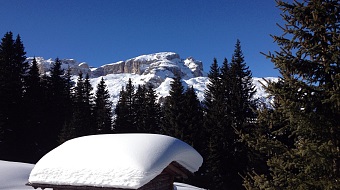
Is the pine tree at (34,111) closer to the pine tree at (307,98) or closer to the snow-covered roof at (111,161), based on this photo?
the snow-covered roof at (111,161)

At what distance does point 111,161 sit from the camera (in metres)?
8.40

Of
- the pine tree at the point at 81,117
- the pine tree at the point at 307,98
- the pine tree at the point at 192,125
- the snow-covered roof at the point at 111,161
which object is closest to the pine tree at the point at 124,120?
the pine tree at the point at 81,117

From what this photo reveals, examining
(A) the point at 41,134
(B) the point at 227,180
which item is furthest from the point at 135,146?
(A) the point at 41,134

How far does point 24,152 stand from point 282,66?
34398mm

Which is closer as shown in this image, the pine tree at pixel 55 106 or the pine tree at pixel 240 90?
the pine tree at pixel 240 90

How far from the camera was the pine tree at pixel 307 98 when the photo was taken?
5.52 metres

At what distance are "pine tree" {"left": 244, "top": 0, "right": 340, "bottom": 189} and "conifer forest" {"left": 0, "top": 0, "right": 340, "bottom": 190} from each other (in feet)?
0.07

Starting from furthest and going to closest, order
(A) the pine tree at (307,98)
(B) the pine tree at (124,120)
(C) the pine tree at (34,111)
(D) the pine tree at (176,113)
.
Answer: (B) the pine tree at (124,120), (C) the pine tree at (34,111), (D) the pine tree at (176,113), (A) the pine tree at (307,98)

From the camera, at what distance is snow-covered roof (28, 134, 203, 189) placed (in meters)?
7.95

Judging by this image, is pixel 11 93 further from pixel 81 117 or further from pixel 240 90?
pixel 240 90

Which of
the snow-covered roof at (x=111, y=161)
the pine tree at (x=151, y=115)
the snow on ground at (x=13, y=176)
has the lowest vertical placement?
the snow on ground at (x=13, y=176)

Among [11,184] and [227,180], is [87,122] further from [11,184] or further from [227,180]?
[11,184]

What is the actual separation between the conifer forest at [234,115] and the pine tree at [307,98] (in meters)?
0.02

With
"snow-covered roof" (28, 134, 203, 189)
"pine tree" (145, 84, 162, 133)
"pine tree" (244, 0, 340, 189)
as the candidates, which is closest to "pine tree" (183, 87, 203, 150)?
"pine tree" (145, 84, 162, 133)
